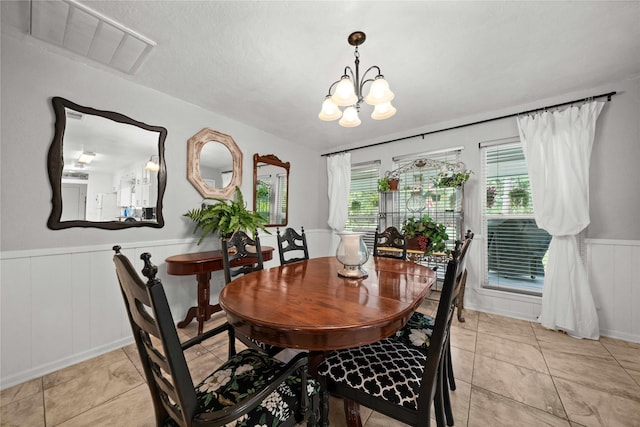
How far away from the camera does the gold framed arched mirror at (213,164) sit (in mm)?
2775

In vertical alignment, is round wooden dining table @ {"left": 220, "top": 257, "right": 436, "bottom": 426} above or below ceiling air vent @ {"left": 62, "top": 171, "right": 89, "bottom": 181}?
below

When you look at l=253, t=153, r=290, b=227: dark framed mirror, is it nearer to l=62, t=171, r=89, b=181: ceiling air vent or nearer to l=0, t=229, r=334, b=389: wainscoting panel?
l=0, t=229, r=334, b=389: wainscoting panel

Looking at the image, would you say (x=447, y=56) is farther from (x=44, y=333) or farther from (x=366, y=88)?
→ (x=44, y=333)

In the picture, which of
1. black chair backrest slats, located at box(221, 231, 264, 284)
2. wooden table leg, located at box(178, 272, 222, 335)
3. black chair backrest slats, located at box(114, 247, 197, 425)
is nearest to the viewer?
black chair backrest slats, located at box(114, 247, 197, 425)

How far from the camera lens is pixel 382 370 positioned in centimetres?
111

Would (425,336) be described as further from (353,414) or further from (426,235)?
(426,235)

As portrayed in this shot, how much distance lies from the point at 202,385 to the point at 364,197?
3499 millimetres

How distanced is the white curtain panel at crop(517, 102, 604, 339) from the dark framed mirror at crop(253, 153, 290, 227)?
3181 mm

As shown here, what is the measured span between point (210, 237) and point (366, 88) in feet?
7.94

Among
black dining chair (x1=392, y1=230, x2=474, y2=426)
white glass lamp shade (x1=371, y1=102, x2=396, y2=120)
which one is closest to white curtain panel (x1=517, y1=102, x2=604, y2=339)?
black dining chair (x1=392, y1=230, x2=474, y2=426)

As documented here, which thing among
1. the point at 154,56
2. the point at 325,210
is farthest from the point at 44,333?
the point at 325,210

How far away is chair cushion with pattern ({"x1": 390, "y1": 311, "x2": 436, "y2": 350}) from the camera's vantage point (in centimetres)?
137

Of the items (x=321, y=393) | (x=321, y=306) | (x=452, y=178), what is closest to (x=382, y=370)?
(x=321, y=393)

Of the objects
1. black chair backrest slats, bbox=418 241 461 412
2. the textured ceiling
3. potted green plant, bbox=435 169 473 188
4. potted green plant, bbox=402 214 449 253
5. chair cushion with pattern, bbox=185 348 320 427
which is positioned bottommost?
chair cushion with pattern, bbox=185 348 320 427
